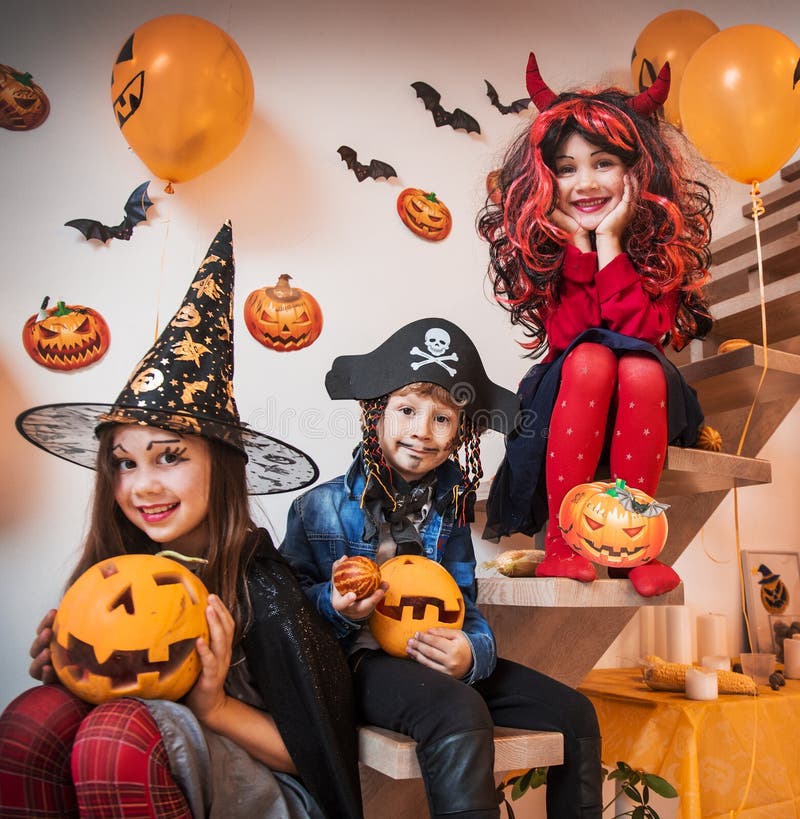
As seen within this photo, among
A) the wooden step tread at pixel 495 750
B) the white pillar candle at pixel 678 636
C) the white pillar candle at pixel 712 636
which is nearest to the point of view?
the wooden step tread at pixel 495 750

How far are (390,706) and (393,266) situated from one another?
1.15 meters

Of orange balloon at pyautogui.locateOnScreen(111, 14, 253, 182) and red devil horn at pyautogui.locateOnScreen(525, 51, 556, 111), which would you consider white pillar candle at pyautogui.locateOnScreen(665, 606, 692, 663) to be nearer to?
red devil horn at pyautogui.locateOnScreen(525, 51, 556, 111)

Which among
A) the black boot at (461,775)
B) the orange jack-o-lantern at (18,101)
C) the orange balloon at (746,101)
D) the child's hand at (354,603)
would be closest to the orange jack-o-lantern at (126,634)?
the child's hand at (354,603)

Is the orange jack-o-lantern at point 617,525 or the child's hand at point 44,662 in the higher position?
the orange jack-o-lantern at point 617,525

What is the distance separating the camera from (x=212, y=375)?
117cm

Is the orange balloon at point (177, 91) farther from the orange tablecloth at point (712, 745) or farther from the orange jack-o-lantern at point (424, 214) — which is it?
the orange tablecloth at point (712, 745)

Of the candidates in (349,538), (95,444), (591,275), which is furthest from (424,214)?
(95,444)

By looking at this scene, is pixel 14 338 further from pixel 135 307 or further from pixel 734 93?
pixel 734 93

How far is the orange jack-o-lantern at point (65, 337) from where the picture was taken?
1.58 meters

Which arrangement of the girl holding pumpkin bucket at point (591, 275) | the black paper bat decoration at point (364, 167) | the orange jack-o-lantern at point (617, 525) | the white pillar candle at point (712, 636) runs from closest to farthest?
1. the orange jack-o-lantern at point (617, 525)
2. the girl holding pumpkin bucket at point (591, 275)
3. the black paper bat decoration at point (364, 167)
4. the white pillar candle at point (712, 636)

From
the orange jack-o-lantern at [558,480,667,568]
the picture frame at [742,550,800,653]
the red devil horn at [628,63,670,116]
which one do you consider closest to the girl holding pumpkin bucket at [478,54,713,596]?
the red devil horn at [628,63,670,116]

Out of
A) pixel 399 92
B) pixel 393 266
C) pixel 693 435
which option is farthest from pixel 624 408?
pixel 399 92

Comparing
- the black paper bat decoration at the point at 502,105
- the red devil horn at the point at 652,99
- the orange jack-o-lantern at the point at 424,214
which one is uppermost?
the black paper bat decoration at the point at 502,105

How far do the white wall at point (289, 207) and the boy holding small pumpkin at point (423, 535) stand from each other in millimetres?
443
